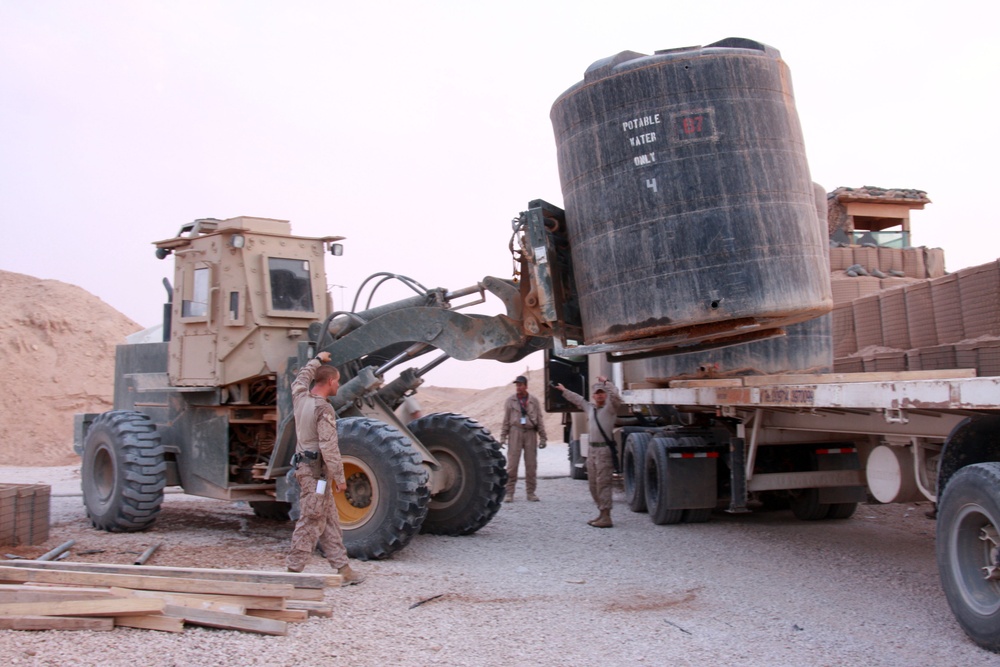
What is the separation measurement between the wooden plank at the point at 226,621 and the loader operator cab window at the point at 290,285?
→ 4627 mm

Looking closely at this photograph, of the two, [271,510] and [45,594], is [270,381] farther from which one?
[45,594]

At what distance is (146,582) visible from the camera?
6.20 meters

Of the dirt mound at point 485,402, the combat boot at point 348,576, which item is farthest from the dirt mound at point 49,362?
the combat boot at point 348,576

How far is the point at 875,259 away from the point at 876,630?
32.9 feet

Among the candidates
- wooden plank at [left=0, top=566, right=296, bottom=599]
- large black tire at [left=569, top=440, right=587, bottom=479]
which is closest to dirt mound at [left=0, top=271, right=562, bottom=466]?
large black tire at [left=569, top=440, right=587, bottom=479]

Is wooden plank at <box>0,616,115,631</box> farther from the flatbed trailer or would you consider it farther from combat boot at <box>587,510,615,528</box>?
combat boot at <box>587,510,615,528</box>

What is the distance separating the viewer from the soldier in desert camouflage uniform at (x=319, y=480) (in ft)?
24.0

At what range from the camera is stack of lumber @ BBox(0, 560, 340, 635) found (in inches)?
222

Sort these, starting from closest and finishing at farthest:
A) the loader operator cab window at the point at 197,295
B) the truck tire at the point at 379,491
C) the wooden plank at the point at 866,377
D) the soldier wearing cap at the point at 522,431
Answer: the wooden plank at the point at 866,377
the truck tire at the point at 379,491
the loader operator cab window at the point at 197,295
the soldier wearing cap at the point at 522,431

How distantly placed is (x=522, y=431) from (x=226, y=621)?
8059 mm

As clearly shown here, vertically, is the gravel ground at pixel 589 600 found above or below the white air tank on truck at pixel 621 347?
below

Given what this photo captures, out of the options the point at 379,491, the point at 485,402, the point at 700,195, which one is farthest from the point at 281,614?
the point at 485,402

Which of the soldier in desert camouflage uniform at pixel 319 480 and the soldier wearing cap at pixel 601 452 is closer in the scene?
the soldier in desert camouflage uniform at pixel 319 480

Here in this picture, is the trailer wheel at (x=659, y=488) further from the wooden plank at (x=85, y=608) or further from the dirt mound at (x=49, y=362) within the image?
the dirt mound at (x=49, y=362)
